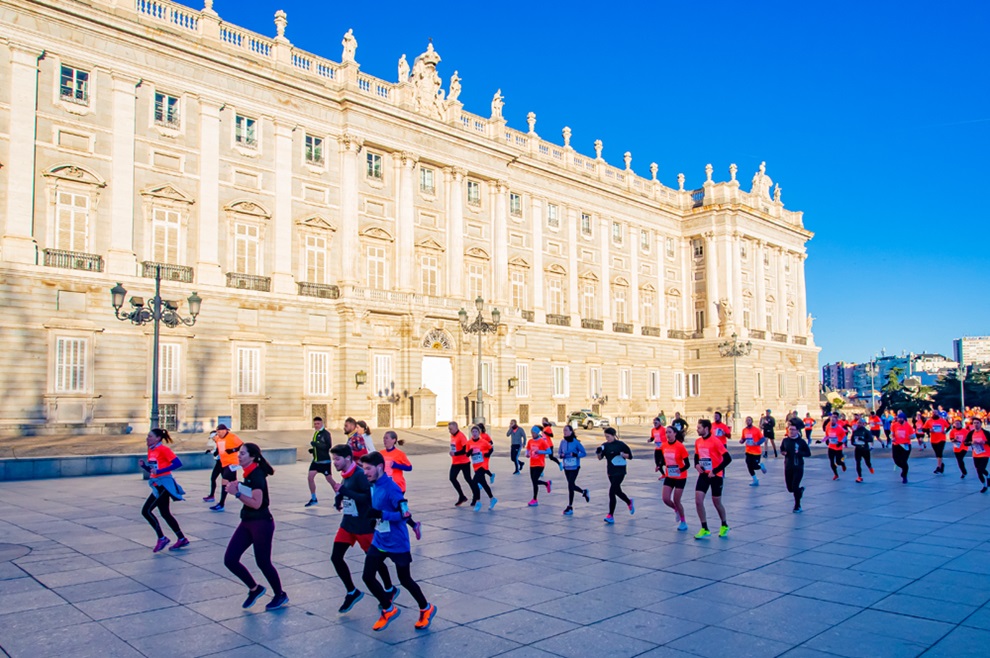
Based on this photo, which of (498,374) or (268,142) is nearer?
(268,142)

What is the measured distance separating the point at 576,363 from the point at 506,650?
4620 cm

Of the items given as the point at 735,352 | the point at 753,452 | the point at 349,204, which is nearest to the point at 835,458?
the point at 753,452

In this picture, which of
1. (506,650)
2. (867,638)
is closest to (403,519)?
(506,650)

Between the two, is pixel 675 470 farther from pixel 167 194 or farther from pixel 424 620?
pixel 167 194

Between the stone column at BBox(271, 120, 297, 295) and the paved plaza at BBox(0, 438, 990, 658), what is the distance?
21940 millimetres

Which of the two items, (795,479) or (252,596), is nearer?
(252,596)

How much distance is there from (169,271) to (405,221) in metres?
13.1

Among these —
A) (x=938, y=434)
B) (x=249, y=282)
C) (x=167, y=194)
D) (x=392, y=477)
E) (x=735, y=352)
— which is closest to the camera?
(x=392, y=477)

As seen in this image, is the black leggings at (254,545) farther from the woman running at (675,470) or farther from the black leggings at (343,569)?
the woman running at (675,470)

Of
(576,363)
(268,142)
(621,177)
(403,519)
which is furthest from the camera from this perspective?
(621,177)

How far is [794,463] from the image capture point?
15156 mm

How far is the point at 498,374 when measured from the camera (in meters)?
46.0

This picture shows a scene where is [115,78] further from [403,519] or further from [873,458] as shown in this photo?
[873,458]

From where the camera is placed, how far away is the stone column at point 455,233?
44.2 meters
